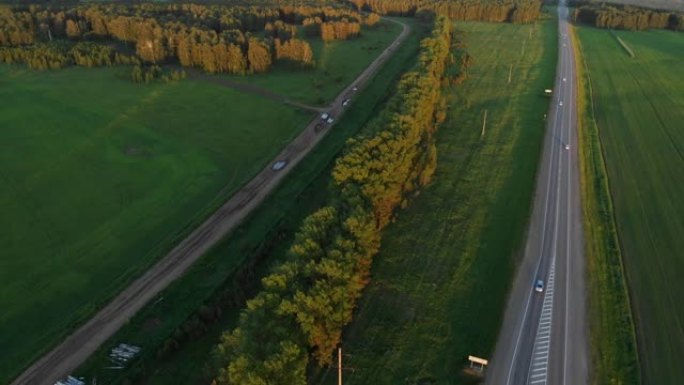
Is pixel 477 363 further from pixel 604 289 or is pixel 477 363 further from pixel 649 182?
pixel 649 182

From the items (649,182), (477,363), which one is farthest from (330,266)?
(649,182)

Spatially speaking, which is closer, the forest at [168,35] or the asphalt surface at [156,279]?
the asphalt surface at [156,279]

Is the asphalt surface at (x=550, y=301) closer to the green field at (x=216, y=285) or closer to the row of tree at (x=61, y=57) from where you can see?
the green field at (x=216, y=285)

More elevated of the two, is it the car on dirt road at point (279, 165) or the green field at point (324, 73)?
the green field at point (324, 73)

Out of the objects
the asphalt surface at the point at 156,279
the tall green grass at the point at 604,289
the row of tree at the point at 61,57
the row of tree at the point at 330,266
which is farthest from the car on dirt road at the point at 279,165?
the row of tree at the point at 61,57

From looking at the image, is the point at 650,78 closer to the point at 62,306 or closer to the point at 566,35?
the point at 566,35

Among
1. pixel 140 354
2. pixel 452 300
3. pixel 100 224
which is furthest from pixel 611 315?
pixel 100 224

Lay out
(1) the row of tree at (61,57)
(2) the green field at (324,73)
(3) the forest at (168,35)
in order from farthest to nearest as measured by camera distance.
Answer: (1) the row of tree at (61,57) < (3) the forest at (168,35) < (2) the green field at (324,73)
